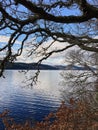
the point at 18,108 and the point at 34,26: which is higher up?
the point at 34,26

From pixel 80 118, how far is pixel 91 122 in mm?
816

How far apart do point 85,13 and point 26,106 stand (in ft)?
205

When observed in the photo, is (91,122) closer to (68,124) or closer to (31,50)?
(68,124)

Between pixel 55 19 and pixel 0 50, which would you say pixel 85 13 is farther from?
pixel 0 50

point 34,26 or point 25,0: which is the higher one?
point 25,0

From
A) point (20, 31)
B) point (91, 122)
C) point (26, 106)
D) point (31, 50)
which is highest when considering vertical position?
point (20, 31)

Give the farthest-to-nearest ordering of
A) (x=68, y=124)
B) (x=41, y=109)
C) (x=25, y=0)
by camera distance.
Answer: (x=41, y=109) → (x=68, y=124) → (x=25, y=0)

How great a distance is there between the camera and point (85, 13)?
31.6 ft

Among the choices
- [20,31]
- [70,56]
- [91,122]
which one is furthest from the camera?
[70,56]

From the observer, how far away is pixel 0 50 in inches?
504

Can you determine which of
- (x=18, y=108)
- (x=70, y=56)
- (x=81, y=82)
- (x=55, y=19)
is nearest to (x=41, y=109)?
(x=18, y=108)

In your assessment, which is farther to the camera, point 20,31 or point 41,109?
point 41,109

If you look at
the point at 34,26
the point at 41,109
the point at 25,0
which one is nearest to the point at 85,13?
the point at 25,0

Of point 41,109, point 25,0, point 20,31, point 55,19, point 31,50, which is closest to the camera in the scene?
point 25,0
